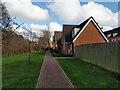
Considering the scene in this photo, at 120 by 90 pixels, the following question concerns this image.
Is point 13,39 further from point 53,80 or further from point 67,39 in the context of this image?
point 53,80

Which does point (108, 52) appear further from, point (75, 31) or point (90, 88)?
point (75, 31)

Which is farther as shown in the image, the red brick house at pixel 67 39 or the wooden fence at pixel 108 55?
the red brick house at pixel 67 39

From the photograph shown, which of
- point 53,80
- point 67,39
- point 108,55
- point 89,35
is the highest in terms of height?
point 89,35

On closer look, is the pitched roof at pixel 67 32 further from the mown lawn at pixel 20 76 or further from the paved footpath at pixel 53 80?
the paved footpath at pixel 53 80

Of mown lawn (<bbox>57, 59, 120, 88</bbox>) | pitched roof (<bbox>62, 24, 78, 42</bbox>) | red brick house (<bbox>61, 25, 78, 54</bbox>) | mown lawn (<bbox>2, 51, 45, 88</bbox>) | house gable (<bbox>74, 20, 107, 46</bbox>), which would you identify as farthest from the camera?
pitched roof (<bbox>62, 24, 78, 42</bbox>)

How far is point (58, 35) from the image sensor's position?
1855 inches

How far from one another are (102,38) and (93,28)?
8.90 feet

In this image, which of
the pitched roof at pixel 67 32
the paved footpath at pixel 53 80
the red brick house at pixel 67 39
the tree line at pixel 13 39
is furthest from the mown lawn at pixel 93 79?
the pitched roof at pixel 67 32

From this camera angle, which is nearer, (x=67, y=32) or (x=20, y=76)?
(x=20, y=76)

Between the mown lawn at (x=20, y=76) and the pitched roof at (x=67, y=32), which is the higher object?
the pitched roof at (x=67, y=32)

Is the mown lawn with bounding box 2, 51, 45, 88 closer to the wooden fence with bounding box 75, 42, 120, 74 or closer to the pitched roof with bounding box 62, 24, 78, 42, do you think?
the wooden fence with bounding box 75, 42, 120, 74

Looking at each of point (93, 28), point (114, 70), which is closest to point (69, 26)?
point (93, 28)

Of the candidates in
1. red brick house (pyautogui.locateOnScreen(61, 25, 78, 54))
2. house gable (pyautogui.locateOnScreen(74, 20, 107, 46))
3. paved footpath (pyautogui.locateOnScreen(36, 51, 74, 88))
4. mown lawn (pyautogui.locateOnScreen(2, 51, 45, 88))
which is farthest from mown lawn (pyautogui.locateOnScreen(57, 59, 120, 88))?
red brick house (pyautogui.locateOnScreen(61, 25, 78, 54))

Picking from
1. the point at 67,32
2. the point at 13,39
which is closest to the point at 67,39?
the point at 67,32
